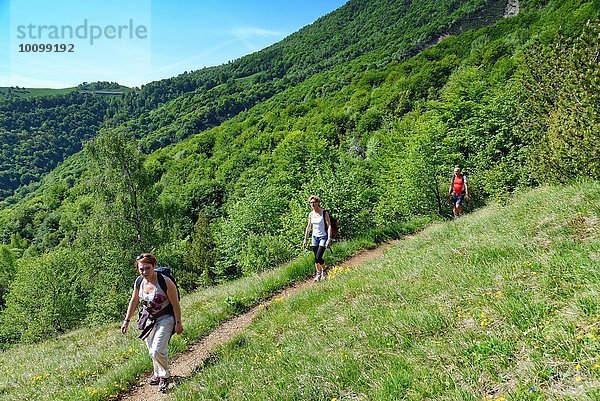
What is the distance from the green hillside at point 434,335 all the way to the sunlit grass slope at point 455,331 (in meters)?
0.02

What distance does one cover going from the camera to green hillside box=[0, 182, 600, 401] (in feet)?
11.1

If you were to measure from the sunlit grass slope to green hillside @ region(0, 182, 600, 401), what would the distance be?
2 centimetres

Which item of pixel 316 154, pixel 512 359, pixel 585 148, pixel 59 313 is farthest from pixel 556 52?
pixel 59 313

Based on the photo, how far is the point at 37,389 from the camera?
7781 millimetres

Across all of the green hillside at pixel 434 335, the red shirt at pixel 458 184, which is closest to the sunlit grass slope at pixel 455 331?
the green hillside at pixel 434 335

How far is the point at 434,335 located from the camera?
4.53m

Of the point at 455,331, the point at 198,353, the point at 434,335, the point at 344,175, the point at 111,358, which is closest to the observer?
the point at 455,331

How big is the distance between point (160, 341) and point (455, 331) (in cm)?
465

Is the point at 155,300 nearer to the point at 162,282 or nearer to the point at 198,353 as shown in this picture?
the point at 162,282

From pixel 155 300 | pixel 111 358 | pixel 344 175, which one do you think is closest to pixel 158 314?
pixel 155 300

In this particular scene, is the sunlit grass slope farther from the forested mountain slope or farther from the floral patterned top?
the forested mountain slope

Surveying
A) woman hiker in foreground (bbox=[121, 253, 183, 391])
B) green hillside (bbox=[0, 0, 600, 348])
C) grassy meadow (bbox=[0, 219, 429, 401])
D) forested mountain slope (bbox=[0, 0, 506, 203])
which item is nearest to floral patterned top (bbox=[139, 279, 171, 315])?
woman hiker in foreground (bbox=[121, 253, 183, 391])

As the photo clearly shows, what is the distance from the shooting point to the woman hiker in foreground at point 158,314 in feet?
20.6

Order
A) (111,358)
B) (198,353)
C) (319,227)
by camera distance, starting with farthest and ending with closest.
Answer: (319,227)
(111,358)
(198,353)
